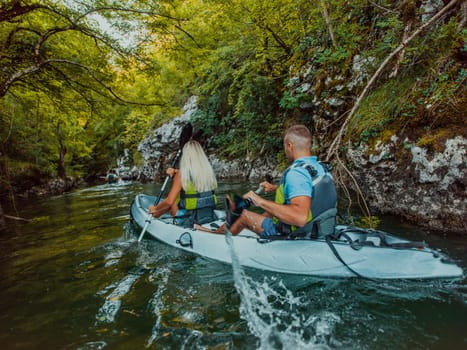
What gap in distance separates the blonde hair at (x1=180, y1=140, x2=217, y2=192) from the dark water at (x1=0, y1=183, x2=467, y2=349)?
115 cm

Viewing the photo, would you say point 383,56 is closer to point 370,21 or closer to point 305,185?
point 370,21

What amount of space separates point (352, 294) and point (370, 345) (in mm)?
781

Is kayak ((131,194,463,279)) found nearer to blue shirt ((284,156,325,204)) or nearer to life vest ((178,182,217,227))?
blue shirt ((284,156,325,204))

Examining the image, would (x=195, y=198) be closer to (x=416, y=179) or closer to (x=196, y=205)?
(x=196, y=205)

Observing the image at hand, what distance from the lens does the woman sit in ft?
14.8

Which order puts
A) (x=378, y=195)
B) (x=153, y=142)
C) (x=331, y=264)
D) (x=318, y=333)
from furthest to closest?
(x=153, y=142) < (x=378, y=195) < (x=331, y=264) < (x=318, y=333)

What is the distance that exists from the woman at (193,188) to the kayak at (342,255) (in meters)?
0.75

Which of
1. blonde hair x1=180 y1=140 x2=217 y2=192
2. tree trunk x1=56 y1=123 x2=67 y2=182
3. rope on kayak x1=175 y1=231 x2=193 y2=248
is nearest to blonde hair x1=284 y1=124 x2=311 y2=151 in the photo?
blonde hair x1=180 y1=140 x2=217 y2=192

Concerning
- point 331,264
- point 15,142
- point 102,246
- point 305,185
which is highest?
point 15,142

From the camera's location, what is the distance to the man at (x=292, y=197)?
287cm

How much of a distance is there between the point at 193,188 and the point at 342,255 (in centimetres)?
252

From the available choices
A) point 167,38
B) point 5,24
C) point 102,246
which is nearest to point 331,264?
point 102,246

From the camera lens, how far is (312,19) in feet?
28.3

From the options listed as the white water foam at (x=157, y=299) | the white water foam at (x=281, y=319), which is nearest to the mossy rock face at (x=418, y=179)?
the white water foam at (x=281, y=319)
